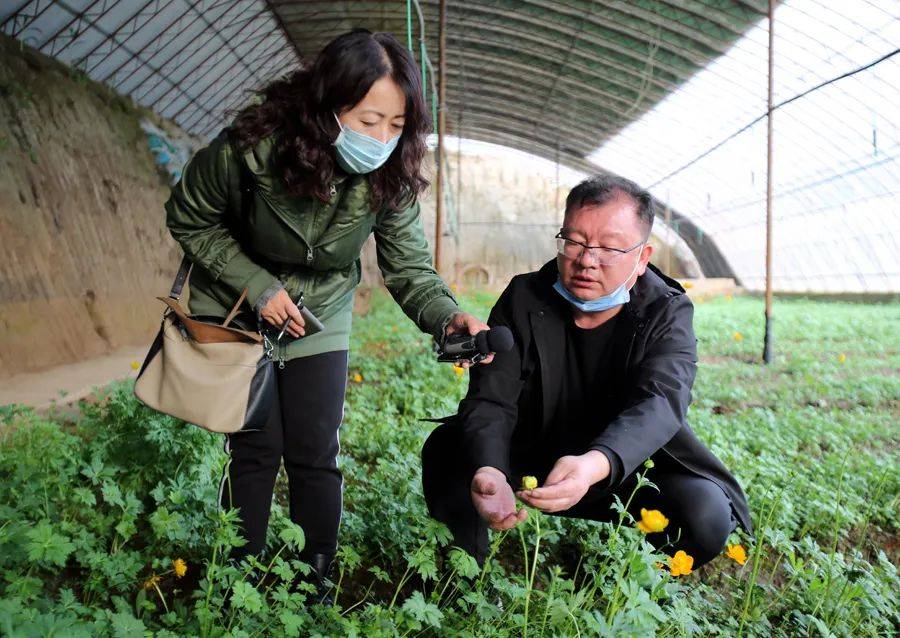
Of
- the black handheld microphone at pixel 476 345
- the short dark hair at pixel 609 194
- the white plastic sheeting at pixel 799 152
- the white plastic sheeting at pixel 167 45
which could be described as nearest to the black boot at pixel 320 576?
the black handheld microphone at pixel 476 345

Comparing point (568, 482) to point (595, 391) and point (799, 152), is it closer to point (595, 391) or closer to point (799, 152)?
point (595, 391)

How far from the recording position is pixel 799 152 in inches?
786

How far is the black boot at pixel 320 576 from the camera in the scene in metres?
2.19

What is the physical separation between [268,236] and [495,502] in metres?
1.00

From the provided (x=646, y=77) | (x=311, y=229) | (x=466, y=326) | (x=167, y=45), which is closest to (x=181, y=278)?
(x=311, y=229)

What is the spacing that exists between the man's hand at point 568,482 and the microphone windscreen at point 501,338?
1.24 feet

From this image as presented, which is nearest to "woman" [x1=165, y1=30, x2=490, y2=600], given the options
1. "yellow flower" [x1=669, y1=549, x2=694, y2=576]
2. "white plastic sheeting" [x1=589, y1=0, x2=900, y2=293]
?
"yellow flower" [x1=669, y1=549, x2=694, y2=576]

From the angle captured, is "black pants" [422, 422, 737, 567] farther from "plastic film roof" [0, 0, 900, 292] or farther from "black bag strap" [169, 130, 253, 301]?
"plastic film roof" [0, 0, 900, 292]

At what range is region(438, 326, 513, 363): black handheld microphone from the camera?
202cm

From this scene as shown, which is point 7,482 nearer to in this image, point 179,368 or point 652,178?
point 179,368

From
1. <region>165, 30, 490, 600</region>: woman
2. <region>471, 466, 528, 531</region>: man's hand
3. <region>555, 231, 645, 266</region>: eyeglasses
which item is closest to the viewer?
<region>471, 466, 528, 531</region>: man's hand

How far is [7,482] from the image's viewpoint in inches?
95.9

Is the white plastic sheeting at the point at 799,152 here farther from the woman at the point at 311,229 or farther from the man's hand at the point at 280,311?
the man's hand at the point at 280,311

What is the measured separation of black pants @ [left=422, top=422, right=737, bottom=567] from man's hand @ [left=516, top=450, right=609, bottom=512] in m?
0.33
